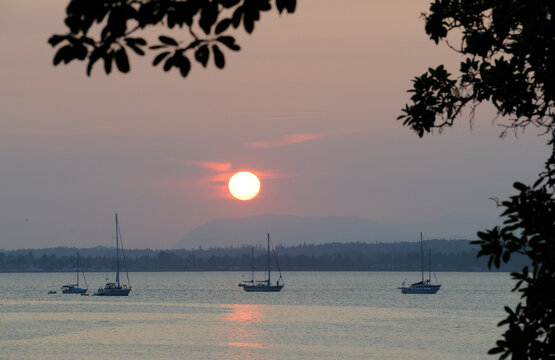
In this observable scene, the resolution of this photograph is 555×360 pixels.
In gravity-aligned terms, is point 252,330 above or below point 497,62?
below

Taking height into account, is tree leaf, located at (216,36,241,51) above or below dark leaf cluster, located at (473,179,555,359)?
above

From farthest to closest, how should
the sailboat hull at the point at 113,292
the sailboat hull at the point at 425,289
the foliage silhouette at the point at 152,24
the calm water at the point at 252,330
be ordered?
the sailboat hull at the point at 425,289 → the sailboat hull at the point at 113,292 → the calm water at the point at 252,330 → the foliage silhouette at the point at 152,24

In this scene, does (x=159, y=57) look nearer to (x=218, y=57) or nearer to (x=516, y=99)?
(x=218, y=57)

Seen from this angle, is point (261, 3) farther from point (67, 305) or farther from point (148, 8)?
point (67, 305)

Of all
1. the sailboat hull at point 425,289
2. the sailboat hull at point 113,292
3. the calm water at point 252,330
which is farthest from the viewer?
the sailboat hull at point 425,289

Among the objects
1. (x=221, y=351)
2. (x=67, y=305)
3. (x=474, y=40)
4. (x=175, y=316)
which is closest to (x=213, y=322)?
(x=175, y=316)

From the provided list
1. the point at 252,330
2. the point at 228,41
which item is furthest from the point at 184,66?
the point at 252,330

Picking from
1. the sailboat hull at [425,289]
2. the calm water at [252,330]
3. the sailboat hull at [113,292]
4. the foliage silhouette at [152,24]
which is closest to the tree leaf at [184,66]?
the foliage silhouette at [152,24]

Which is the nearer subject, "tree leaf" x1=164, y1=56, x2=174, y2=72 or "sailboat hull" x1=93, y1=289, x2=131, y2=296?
"tree leaf" x1=164, y1=56, x2=174, y2=72

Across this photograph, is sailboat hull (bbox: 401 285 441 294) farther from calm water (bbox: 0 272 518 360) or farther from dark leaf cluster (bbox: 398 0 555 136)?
dark leaf cluster (bbox: 398 0 555 136)

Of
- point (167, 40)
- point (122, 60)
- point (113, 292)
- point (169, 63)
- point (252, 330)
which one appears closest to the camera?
point (122, 60)

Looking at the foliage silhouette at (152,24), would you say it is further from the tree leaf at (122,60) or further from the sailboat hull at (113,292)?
the sailboat hull at (113,292)

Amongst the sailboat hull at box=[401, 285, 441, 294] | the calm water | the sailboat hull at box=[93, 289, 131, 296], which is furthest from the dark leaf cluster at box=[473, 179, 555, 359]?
the sailboat hull at box=[401, 285, 441, 294]

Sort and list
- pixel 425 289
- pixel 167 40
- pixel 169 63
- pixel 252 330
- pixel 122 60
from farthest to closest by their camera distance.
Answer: pixel 425 289, pixel 252 330, pixel 169 63, pixel 167 40, pixel 122 60
